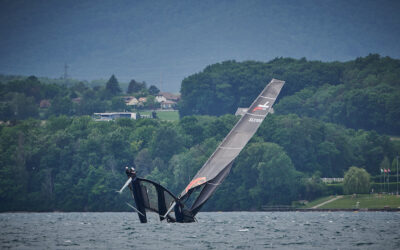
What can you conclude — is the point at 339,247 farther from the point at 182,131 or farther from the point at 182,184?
the point at 182,131

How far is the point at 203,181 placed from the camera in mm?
58344

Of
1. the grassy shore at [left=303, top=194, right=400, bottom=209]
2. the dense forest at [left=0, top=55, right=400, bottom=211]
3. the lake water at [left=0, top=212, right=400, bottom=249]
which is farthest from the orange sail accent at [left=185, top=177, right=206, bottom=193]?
the dense forest at [left=0, top=55, right=400, bottom=211]

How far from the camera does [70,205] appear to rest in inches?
5886

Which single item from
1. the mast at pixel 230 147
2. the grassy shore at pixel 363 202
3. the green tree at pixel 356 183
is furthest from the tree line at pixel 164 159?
the mast at pixel 230 147

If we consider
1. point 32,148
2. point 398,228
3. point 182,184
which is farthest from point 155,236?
point 32,148

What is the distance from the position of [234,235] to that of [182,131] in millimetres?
116524

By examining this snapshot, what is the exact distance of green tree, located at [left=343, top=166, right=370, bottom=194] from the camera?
147 meters

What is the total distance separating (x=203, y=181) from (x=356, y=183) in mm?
92783

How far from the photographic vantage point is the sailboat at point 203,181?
58697 millimetres

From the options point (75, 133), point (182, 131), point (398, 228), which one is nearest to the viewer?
point (398, 228)

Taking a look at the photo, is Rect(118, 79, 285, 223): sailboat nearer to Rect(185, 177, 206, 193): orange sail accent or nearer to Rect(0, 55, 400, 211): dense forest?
Rect(185, 177, 206, 193): orange sail accent

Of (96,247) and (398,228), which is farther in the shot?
(398,228)

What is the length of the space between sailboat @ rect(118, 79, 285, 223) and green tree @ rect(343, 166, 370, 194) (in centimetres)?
8639

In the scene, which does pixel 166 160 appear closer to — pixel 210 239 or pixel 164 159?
pixel 164 159
